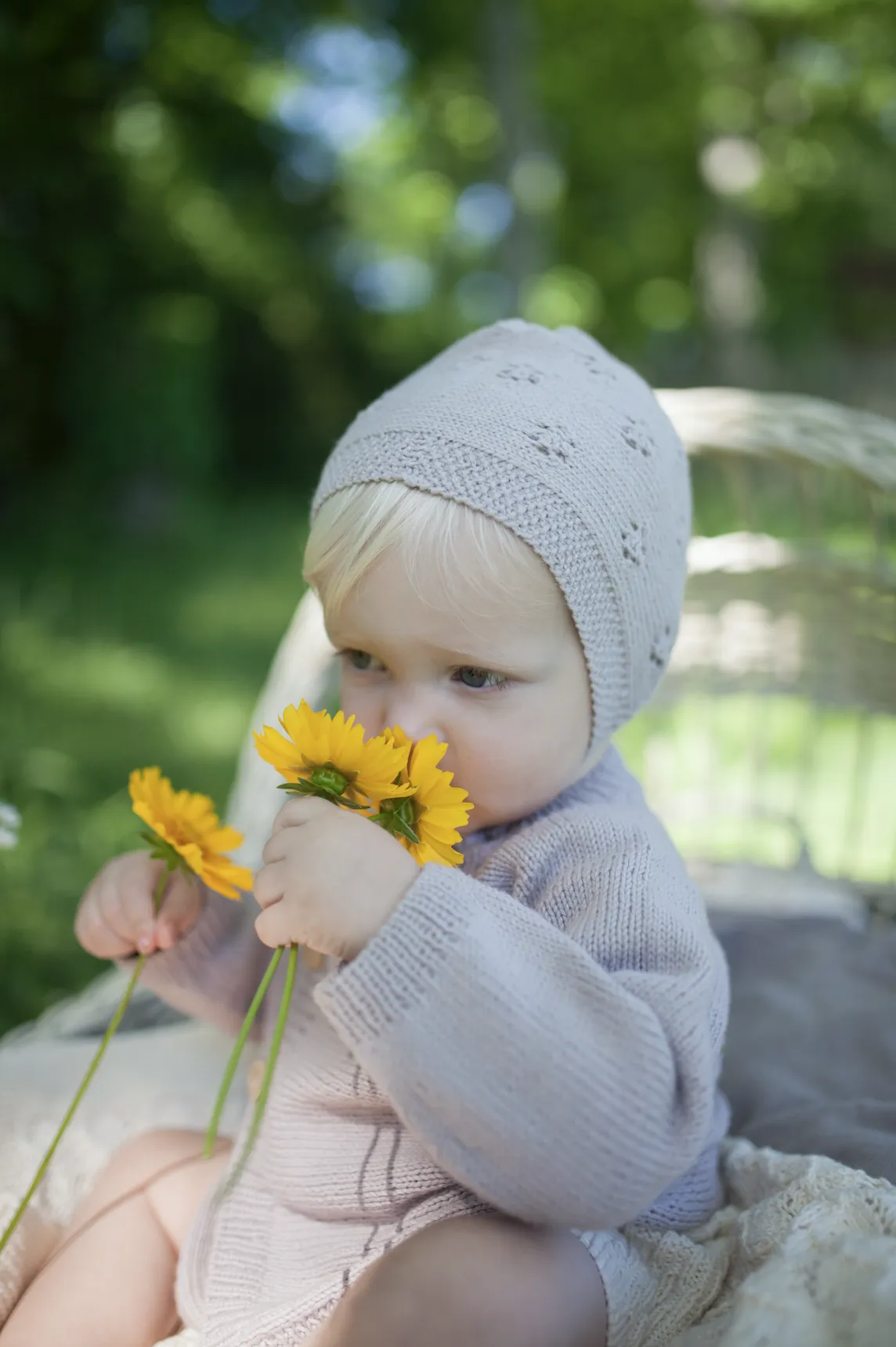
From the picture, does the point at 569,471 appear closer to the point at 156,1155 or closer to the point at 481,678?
the point at 481,678

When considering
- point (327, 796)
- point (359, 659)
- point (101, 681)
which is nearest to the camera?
point (327, 796)

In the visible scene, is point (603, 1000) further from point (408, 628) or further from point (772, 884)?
point (772, 884)

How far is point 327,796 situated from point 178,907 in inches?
15.3

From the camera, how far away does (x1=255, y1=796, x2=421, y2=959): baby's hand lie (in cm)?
83

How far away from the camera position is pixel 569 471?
3.26ft

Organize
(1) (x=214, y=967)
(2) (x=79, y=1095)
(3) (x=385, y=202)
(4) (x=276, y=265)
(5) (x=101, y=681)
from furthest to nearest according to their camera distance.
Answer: (3) (x=385, y=202)
(4) (x=276, y=265)
(5) (x=101, y=681)
(1) (x=214, y=967)
(2) (x=79, y=1095)

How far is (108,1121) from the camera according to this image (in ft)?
4.08

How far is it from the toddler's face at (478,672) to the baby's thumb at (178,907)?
28 centimetres

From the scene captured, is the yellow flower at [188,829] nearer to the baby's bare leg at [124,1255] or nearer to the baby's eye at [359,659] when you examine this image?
the baby's eye at [359,659]

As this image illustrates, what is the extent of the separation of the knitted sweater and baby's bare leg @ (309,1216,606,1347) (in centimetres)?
3

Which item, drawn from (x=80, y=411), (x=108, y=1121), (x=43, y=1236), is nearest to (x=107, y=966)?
(x=108, y=1121)

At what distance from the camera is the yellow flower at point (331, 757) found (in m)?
0.80

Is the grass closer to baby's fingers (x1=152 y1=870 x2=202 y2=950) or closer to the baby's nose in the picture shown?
baby's fingers (x1=152 y1=870 x2=202 y2=950)

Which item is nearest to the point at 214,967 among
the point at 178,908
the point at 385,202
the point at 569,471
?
the point at 178,908
